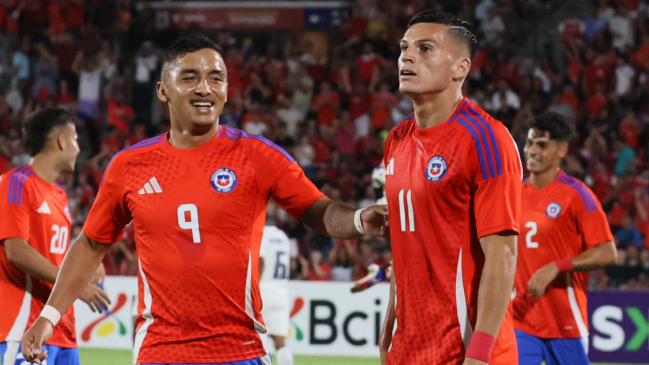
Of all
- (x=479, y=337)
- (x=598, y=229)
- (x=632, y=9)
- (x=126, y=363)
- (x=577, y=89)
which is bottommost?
(x=126, y=363)

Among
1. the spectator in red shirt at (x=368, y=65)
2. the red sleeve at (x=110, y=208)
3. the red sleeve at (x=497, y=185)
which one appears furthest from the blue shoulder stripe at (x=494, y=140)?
the spectator in red shirt at (x=368, y=65)

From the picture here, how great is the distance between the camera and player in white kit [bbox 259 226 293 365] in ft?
31.7

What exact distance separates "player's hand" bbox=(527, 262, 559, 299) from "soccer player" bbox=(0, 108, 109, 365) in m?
3.17

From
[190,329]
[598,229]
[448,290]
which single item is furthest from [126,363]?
[448,290]

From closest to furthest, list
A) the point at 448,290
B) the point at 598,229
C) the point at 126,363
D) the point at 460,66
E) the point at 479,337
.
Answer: the point at 479,337, the point at 448,290, the point at 460,66, the point at 598,229, the point at 126,363

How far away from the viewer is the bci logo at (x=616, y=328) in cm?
1135

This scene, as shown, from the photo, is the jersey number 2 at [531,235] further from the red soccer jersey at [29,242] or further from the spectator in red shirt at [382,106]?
the spectator in red shirt at [382,106]

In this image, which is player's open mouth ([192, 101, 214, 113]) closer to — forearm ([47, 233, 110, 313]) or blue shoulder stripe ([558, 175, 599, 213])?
forearm ([47, 233, 110, 313])

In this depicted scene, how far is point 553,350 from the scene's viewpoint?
6.55 m

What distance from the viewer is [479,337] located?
329 cm

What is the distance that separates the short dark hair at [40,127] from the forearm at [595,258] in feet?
13.5

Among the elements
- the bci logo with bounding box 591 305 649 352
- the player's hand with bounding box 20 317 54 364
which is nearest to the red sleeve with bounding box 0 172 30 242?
the player's hand with bounding box 20 317 54 364

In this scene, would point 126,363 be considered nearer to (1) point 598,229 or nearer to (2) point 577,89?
(1) point 598,229

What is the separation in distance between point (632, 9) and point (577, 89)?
2224mm
